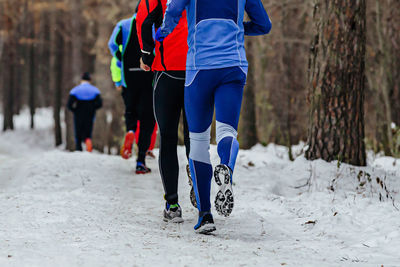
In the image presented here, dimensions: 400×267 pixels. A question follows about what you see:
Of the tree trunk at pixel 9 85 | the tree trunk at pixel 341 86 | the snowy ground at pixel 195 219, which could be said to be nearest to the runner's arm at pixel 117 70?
the snowy ground at pixel 195 219

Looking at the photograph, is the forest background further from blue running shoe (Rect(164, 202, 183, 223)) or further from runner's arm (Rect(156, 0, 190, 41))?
runner's arm (Rect(156, 0, 190, 41))

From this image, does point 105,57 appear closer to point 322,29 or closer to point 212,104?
point 322,29

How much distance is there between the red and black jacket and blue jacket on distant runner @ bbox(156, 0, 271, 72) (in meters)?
0.38

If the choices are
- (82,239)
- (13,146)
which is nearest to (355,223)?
(82,239)

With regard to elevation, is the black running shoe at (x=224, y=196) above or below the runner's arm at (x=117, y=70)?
below

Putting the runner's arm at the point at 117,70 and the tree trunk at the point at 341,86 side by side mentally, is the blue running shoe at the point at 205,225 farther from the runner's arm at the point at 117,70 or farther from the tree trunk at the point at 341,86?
the runner's arm at the point at 117,70

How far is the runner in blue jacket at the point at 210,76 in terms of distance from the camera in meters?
3.62

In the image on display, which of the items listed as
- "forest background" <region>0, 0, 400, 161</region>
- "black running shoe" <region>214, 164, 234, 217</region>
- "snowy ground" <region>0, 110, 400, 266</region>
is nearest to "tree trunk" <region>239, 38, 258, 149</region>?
"forest background" <region>0, 0, 400, 161</region>

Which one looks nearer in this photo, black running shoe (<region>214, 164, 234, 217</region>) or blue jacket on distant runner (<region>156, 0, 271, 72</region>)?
black running shoe (<region>214, 164, 234, 217</region>)

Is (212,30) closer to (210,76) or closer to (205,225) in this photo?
(210,76)

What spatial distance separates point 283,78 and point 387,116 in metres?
5.82

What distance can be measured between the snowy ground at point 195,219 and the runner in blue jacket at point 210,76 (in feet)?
1.82

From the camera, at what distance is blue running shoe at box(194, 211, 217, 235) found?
3.70m

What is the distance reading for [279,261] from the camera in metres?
2.95
